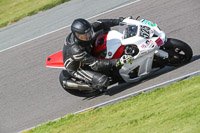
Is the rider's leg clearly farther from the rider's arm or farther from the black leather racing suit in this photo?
the rider's arm

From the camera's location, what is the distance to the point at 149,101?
713 cm

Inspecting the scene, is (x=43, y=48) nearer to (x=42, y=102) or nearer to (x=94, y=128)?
(x=42, y=102)

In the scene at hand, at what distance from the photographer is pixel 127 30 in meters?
7.98

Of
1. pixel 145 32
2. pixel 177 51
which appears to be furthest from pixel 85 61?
pixel 177 51

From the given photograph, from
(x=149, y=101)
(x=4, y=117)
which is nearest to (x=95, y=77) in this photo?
(x=149, y=101)

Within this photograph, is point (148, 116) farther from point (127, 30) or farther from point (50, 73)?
point (50, 73)

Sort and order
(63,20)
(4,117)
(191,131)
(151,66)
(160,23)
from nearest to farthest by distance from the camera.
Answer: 1. (191,131)
2. (151,66)
3. (4,117)
4. (160,23)
5. (63,20)

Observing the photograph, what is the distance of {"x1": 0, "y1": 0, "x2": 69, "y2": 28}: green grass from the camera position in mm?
15383

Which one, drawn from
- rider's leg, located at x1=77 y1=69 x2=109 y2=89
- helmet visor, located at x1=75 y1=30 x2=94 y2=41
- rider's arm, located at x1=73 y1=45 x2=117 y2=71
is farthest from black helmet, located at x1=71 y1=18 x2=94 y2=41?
rider's leg, located at x1=77 y1=69 x2=109 y2=89

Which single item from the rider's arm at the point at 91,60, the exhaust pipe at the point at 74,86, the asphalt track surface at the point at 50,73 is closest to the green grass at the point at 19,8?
the asphalt track surface at the point at 50,73

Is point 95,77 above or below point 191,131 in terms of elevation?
below

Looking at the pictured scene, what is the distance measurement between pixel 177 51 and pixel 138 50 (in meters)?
0.82

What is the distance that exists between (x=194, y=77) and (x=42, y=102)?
12.8ft

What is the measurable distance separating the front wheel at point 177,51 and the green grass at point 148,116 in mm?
760
